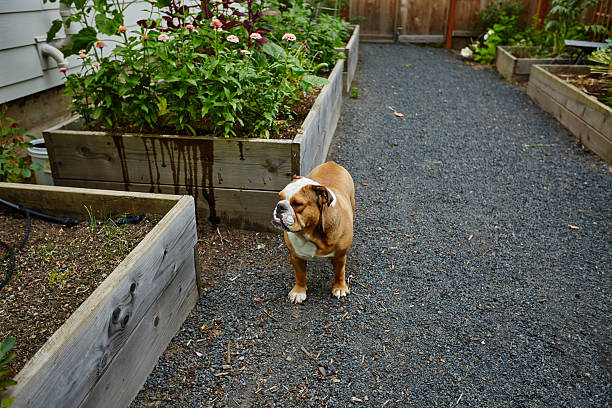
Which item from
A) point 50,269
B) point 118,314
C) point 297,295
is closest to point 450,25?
point 297,295

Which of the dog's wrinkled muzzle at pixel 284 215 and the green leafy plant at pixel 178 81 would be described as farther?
the green leafy plant at pixel 178 81

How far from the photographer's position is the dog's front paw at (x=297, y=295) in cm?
255

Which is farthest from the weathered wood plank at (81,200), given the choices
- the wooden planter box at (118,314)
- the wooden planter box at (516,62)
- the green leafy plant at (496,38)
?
the green leafy plant at (496,38)

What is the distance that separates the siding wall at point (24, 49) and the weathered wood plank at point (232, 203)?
3.06ft

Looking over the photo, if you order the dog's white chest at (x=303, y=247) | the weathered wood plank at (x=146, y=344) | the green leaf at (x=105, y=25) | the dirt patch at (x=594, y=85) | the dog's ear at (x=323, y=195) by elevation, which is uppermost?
the green leaf at (x=105, y=25)

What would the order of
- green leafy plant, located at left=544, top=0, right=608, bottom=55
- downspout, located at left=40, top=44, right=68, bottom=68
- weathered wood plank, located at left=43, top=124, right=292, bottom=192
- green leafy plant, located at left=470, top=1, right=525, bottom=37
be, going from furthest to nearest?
green leafy plant, located at left=470, top=1, right=525, bottom=37 < green leafy plant, located at left=544, top=0, right=608, bottom=55 < downspout, located at left=40, top=44, right=68, bottom=68 < weathered wood plank, located at left=43, top=124, right=292, bottom=192

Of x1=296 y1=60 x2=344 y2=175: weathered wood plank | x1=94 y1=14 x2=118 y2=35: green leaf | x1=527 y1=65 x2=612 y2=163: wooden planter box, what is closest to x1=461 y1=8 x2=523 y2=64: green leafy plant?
x1=527 y1=65 x2=612 y2=163: wooden planter box

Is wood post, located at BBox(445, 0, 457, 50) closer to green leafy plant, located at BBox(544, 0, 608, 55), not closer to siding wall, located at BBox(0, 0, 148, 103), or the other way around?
green leafy plant, located at BBox(544, 0, 608, 55)

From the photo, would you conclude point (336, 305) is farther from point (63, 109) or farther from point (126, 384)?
point (63, 109)

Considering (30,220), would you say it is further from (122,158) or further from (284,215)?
(284,215)

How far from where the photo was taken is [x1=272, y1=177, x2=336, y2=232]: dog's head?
207 centimetres

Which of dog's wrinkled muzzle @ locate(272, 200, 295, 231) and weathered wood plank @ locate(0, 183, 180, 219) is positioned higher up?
dog's wrinkled muzzle @ locate(272, 200, 295, 231)

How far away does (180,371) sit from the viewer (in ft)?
6.82

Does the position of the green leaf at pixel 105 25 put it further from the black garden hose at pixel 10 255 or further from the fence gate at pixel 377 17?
the fence gate at pixel 377 17
